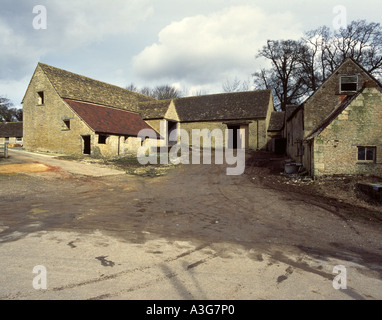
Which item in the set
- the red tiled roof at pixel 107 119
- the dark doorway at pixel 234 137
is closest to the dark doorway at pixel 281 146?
the dark doorway at pixel 234 137

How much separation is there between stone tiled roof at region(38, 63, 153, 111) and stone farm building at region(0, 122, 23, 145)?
27.5m

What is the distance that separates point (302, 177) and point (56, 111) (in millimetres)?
21968

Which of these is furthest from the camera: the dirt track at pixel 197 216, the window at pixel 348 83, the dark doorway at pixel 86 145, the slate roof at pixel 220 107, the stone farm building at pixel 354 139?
the slate roof at pixel 220 107

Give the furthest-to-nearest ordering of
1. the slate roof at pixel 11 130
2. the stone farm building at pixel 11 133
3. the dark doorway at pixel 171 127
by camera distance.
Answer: the slate roof at pixel 11 130 → the stone farm building at pixel 11 133 → the dark doorway at pixel 171 127

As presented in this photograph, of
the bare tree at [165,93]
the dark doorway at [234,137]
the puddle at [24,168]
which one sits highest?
the bare tree at [165,93]

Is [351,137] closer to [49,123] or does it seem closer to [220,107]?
[220,107]

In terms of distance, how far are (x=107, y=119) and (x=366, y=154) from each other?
69.5 ft

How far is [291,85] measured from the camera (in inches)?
1750

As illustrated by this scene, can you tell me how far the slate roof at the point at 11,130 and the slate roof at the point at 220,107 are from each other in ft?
99.7

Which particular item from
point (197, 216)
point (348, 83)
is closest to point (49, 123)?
point (197, 216)

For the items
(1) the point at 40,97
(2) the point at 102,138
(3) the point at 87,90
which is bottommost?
(2) the point at 102,138

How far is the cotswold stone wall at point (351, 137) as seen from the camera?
12492 mm

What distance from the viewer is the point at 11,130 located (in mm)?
48875

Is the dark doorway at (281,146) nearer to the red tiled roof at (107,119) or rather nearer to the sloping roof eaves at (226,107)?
the sloping roof eaves at (226,107)
